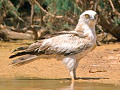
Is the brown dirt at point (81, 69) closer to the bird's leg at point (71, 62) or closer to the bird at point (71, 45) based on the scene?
the bird's leg at point (71, 62)

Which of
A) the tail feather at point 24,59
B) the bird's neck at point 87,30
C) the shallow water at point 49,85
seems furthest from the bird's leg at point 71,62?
the tail feather at point 24,59

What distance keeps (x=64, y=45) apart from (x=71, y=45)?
0.16m

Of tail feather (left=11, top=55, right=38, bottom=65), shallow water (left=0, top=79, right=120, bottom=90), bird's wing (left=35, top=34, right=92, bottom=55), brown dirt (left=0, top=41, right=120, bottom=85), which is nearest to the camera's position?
shallow water (left=0, top=79, right=120, bottom=90)

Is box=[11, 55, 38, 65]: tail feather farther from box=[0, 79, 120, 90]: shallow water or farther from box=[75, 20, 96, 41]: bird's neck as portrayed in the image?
box=[75, 20, 96, 41]: bird's neck

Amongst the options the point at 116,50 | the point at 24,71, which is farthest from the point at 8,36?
the point at 24,71

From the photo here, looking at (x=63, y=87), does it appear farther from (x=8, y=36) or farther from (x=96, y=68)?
(x=8, y=36)

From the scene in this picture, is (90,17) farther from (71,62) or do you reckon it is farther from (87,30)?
(71,62)

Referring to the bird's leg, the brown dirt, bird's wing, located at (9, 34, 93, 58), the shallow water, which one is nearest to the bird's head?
bird's wing, located at (9, 34, 93, 58)

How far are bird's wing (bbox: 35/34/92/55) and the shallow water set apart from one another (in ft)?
2.21

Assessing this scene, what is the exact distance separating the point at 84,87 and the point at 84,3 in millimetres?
6691

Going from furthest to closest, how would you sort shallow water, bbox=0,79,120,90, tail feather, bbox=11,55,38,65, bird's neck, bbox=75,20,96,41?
tail feather, bbox=11,55,38,65 < bird's neck, bbox=75,20,96,41 < shallow water, bbox=0,79,120,90

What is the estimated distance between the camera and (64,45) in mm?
8312

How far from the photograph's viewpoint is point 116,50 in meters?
12.5

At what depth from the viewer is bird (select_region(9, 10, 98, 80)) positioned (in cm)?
816
